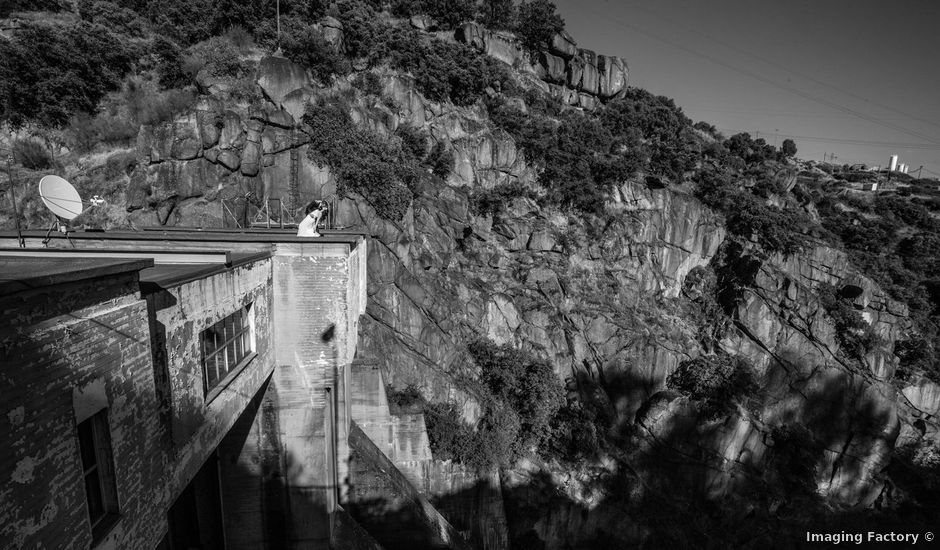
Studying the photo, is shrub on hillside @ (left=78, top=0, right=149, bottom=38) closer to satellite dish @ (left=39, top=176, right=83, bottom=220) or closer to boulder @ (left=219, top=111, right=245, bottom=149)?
boulder @ (left=219, top=111, right=245, bottom=149)

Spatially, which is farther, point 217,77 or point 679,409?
point 679,409

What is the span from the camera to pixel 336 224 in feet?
59.1

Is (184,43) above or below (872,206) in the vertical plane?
above

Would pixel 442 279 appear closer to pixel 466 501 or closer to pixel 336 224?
pixel 336 224

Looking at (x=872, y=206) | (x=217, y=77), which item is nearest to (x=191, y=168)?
(x=217, y=77)

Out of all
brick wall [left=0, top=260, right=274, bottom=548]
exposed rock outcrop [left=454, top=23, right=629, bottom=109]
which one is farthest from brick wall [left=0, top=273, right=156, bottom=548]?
exposed rock outcrop [left=454, top=23, right=629, bottom=109]

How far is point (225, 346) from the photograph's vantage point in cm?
680

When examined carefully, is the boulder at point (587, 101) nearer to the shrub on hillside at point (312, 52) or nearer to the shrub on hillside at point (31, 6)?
the shrub on hillside at point (312, 52)

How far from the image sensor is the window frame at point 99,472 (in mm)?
3852

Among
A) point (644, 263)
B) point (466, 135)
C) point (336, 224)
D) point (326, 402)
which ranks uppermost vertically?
point (466, 135)

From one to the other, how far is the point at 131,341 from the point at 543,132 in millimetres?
27270

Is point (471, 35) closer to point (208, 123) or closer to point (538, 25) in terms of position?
point (538, 25)

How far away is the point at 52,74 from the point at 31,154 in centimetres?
413

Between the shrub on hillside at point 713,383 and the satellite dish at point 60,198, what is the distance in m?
25.8
